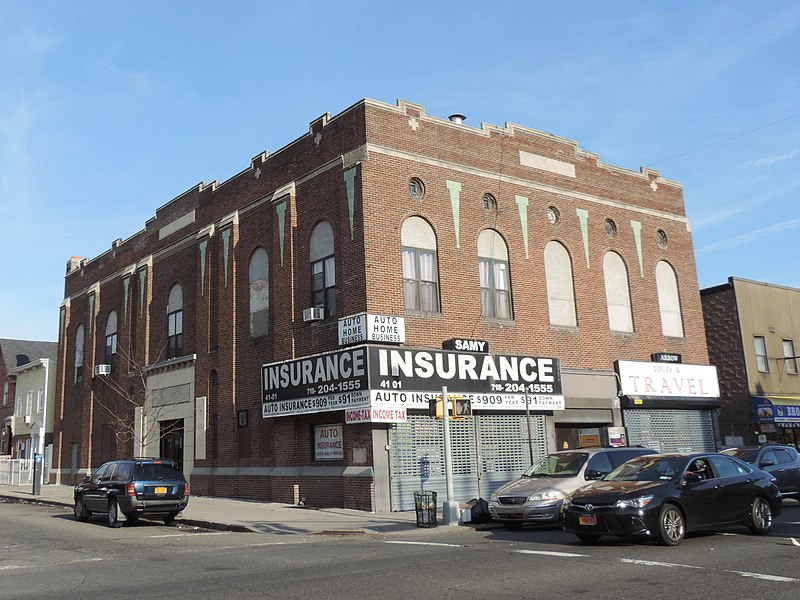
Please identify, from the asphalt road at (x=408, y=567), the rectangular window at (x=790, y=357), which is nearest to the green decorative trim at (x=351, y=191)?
the asphalt road at (x=408, y=567)

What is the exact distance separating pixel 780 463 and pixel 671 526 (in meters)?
8.76

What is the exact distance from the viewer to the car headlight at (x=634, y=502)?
1163 cm

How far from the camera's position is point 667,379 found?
28141 mm

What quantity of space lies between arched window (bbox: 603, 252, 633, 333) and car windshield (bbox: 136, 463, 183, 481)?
52.8 feet

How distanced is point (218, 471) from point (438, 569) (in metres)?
17.8

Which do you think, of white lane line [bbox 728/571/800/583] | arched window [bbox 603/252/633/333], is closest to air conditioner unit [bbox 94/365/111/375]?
arched window [bbox 603/252/633/333]

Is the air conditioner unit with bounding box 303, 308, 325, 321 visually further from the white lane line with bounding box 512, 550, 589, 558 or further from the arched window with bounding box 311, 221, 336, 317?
the white lane line with bounding box 512, 550, 589, 558

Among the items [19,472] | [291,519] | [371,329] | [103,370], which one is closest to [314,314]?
[371,329]

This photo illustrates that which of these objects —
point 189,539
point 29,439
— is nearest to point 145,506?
point 189,539

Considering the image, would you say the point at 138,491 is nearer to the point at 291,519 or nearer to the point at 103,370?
the point at 291,519

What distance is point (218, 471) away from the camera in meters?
26.5

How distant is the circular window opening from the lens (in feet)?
75.4

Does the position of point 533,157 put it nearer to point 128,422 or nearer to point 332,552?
point 332,552

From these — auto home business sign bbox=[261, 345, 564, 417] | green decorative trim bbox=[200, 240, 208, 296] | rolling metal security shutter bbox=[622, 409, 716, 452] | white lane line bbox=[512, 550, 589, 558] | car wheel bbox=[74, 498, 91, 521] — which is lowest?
white lane line bbox=[512, 550, 589, 558]
